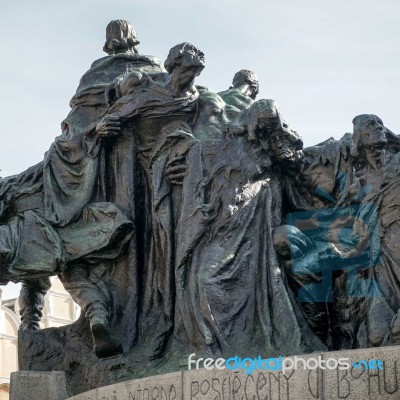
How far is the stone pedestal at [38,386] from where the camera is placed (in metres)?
14.9

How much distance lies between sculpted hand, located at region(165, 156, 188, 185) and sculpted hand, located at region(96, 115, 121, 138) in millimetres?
801

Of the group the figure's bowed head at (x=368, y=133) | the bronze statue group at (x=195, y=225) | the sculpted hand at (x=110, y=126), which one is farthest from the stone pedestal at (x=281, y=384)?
the sculpted hand at (x=110, y=126)

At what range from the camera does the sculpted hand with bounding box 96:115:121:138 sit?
15234 millimetres

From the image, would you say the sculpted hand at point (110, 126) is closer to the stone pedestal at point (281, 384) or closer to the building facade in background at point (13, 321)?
the stone pedestal at point (281, 384)

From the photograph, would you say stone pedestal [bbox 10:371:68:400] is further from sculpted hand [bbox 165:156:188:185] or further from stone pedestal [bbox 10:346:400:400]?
sculpted hand [bbox 165:156:188:185]

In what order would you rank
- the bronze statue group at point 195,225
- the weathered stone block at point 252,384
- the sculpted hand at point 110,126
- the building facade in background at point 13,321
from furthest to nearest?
1. the building facade in background at point 13,321
2. the sculpted hand at point 110,126
3. the bronze statue group at point 195,225
4. the weathered stone block at point 252,384

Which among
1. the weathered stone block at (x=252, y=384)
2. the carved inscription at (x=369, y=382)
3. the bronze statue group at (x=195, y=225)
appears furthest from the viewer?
the bronze statue group at (x=195, y=225)

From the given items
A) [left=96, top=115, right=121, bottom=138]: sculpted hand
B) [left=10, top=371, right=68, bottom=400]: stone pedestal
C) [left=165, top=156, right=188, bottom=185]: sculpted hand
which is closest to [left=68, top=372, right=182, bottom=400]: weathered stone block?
[left=10, top=371, right=68, bottom=400]: stone pedestal

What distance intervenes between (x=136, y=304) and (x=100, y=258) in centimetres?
Answer: 70

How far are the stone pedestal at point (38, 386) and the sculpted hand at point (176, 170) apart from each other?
2521 millimetres

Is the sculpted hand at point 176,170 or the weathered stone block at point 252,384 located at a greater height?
the sculpted hand at point 176,170

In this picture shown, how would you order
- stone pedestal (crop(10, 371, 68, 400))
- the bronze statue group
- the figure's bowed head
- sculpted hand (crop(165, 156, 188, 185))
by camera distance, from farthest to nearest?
stone pedestal (crop(10, 371, 68, 400)), sculpted hand (crop(165, 156, 188, 185)), the figure's bowed head, the bronze statue group

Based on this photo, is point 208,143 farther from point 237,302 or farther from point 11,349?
point 11,349

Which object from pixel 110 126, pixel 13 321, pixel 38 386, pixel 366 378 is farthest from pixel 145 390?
pixel 13 321
